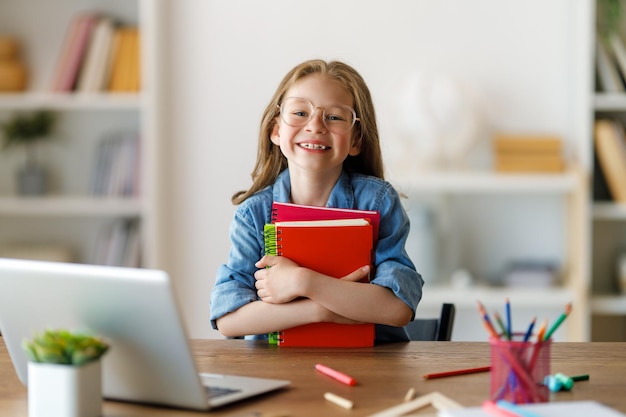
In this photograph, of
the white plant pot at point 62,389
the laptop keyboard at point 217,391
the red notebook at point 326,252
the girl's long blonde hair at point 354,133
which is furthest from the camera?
the girl's long blonde hair at point 354,133

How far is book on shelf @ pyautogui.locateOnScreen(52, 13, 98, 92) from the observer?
390 centimetres

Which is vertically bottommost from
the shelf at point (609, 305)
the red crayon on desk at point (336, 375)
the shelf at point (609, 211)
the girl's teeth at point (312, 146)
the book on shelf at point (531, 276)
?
the shelf at point (609, 305)

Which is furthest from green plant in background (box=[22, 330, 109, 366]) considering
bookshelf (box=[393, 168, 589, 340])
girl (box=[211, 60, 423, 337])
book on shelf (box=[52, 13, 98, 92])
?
book on shelf (box=[52, 13, 98, 92])

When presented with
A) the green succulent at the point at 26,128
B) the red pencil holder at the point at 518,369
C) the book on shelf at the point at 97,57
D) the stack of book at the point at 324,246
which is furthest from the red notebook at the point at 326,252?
the green succulent at the point at 26,128

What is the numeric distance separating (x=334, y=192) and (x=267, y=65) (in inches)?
89.3

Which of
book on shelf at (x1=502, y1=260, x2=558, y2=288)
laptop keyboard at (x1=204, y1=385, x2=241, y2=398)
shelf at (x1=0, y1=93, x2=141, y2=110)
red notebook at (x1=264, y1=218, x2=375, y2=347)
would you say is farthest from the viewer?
shelf at (x1=0, y1=93, x2=141, y2=110)

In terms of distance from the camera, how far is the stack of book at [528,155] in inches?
147

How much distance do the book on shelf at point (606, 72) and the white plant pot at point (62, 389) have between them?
117 inches

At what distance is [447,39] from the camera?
393 centimetres

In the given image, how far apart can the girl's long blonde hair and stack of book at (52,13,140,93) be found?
212cm

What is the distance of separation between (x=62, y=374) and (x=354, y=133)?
83 cm

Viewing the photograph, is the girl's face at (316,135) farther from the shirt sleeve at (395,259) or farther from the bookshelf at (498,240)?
the bookshelf at (498,240)

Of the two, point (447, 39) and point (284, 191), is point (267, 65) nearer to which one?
point (447, 39)

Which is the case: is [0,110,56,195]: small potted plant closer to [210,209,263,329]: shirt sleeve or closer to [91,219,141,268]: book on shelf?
[91,219,141,268]: book on shelf
